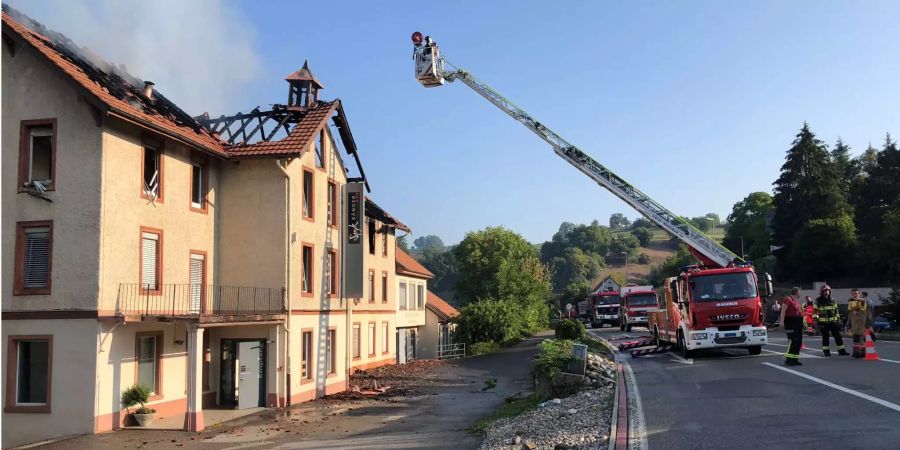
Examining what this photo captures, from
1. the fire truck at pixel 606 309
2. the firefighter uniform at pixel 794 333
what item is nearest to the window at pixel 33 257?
the firefighter uniform at pixel 794 333

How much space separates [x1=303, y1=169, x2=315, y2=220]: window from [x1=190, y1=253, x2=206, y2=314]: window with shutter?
405cm

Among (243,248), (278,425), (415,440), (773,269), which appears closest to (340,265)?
(243,248)

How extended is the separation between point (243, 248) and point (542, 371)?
10.6 m

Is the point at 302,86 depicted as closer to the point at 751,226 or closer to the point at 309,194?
the point at 309,194

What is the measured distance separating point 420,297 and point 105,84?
3001 centimetres

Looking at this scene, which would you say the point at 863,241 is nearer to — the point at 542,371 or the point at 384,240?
the point at 384,240

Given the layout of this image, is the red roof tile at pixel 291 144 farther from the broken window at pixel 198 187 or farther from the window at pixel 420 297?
the window at pixel 420 297

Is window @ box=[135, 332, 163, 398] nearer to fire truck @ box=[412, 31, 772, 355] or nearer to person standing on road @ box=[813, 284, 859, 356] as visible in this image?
fire truck @ box=[412, 31, 772, 355]

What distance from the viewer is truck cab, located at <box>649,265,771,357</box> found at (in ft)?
A: 64.8

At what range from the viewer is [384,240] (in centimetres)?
3662

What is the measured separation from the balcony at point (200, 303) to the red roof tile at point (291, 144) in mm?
4308

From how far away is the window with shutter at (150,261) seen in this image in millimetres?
18141

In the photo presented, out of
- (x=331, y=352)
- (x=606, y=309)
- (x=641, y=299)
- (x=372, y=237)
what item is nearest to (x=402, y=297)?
(x=372, y=237)

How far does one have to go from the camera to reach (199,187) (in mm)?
21422
